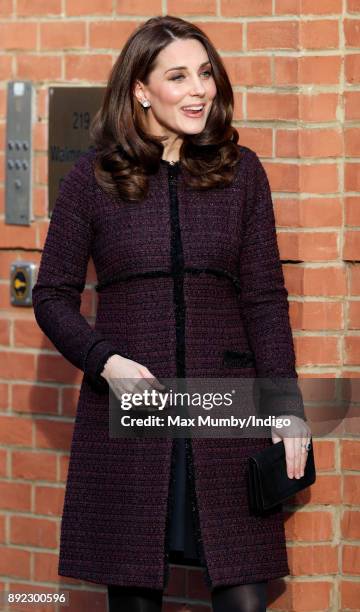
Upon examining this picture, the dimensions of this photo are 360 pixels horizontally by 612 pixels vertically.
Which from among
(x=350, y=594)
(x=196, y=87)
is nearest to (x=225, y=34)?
(x=196, y=87)

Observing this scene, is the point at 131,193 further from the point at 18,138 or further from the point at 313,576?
the point at 313,576

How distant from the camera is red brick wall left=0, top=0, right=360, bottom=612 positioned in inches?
148

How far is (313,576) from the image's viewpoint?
388cm

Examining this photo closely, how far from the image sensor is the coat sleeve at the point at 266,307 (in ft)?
11.1

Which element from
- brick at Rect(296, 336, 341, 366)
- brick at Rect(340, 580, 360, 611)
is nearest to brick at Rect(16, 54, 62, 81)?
brick at Rect(296, 336, 341, 366)

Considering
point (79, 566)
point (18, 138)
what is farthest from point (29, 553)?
point (18, 138)

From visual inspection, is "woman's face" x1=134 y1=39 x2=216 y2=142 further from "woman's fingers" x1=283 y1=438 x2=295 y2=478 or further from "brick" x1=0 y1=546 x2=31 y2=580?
"brick" x1=0 y1=546 x2=31 y2=580

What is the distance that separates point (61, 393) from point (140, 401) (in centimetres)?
89

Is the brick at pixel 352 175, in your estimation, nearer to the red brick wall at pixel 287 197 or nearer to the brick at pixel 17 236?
the red brick wall at pixel 287 197

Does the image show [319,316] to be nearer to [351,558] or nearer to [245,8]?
[351,558]

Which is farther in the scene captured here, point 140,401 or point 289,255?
point 289,255

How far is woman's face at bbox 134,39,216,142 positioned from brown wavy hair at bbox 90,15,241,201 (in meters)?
0.03

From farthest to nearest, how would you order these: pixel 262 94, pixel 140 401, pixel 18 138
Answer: pixel 18 138
pixel 262 94
pixel 140 401

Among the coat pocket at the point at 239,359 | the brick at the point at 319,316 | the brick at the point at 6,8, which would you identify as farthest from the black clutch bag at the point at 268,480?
the brick at the point at 6,8
